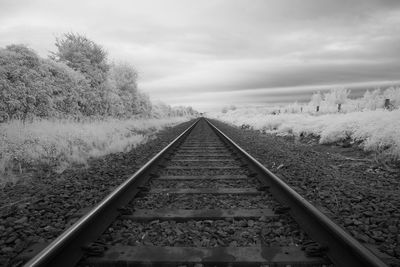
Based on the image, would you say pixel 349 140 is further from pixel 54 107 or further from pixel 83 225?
pixel 54 107

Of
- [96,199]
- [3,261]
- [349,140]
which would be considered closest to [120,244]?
[3,261]

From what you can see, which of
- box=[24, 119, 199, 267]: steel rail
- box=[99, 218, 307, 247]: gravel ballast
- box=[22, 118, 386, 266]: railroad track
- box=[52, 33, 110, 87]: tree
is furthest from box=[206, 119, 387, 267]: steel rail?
box=[52, 33, 110, 87]: tree

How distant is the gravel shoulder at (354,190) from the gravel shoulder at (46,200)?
3.26 meters

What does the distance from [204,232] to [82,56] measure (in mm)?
20855

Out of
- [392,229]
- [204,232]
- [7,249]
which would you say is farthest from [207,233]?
[392,229]

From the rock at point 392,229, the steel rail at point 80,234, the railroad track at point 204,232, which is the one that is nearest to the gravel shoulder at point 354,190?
the rock at point 392,229

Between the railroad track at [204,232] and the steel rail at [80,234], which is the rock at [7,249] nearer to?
the railroad track at [204,232]

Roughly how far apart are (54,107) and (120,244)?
1469 cm

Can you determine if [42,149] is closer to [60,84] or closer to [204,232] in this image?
[204,232]

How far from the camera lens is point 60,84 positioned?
16094 millimetres

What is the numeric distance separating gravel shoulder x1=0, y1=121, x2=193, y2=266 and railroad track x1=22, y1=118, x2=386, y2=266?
1.27ft

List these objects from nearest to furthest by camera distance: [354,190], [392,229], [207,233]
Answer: [207,233]
[392,229]
[354,190]

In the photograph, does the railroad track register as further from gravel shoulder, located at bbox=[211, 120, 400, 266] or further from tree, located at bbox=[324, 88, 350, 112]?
tree, located at bbox=[324, 88, 350, 112]

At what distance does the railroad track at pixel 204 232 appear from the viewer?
239cm
